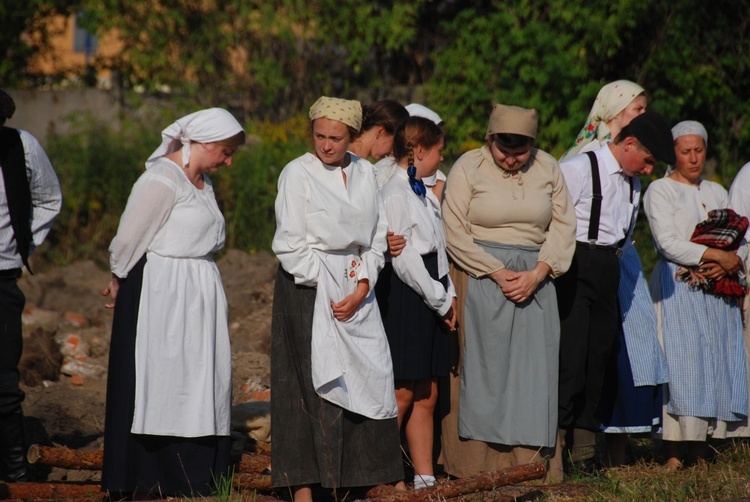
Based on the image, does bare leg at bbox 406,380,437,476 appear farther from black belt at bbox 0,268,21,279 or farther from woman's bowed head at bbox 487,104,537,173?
black belt at bbox 0,268,21,279

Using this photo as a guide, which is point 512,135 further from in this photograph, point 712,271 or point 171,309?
point 171,309

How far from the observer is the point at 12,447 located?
5.46 metres

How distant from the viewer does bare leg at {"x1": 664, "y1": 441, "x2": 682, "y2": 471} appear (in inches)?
242

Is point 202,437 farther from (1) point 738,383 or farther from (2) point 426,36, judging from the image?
(2) point 426,36

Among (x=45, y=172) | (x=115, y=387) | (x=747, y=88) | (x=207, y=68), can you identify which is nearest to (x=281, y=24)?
(x=207, y=68)

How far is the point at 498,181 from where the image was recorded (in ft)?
17.9

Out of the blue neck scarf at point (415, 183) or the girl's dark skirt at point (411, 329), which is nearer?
the girl's dark skirt at point (411, 329)

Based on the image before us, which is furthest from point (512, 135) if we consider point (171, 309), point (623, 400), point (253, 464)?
point (253, 464)

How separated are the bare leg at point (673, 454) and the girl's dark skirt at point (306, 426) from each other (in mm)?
2088

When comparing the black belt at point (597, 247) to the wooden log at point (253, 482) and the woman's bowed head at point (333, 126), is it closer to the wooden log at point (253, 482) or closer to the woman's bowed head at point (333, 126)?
the woman's bowed head at point (333, 126)

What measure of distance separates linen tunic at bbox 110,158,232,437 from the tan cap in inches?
65.1

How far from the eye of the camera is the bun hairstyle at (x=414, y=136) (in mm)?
5516

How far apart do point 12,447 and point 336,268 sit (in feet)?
6.90

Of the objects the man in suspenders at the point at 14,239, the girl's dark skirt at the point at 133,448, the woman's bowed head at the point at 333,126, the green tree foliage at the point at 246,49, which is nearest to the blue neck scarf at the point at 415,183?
the woman's bowed head at the point at 333,126
